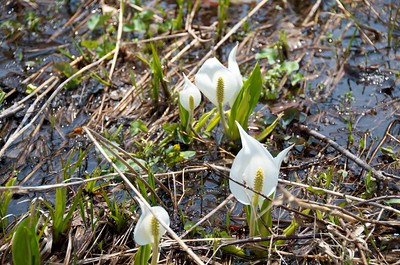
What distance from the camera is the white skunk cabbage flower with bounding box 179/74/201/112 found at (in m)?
2.63

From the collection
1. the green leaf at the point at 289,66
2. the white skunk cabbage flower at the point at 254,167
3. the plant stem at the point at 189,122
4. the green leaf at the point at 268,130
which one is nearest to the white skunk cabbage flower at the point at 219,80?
the plant stem at the point at 189,122

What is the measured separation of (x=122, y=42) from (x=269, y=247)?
74.7 inches

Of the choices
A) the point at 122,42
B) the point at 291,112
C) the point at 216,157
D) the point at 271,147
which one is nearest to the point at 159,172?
the point at 216,157

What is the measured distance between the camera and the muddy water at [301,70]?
111 inches

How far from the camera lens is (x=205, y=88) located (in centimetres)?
254

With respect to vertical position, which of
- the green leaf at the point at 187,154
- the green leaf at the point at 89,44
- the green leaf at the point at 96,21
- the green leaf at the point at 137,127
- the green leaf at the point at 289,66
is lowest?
the green leaf at the point at 187,154

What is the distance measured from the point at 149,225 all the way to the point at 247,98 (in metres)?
0.95

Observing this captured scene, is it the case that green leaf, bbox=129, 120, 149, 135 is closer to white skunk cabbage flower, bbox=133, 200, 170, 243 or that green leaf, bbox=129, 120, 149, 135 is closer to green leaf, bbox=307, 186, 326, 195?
green leaf, bbox=307, 186, 326, 195

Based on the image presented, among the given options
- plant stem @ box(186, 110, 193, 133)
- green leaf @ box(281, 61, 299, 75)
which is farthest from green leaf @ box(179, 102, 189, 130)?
green leaf @ box(281, 61, 299, 75)

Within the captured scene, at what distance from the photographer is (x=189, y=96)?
104 inches

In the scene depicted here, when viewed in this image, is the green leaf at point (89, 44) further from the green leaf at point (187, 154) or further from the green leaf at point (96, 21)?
the green leaf at point (187, 154)

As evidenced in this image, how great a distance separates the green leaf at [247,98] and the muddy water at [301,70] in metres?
0.28

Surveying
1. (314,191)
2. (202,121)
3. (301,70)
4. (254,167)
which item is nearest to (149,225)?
(254,167)

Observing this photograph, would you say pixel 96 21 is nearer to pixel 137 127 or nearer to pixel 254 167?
pixel 137 127
